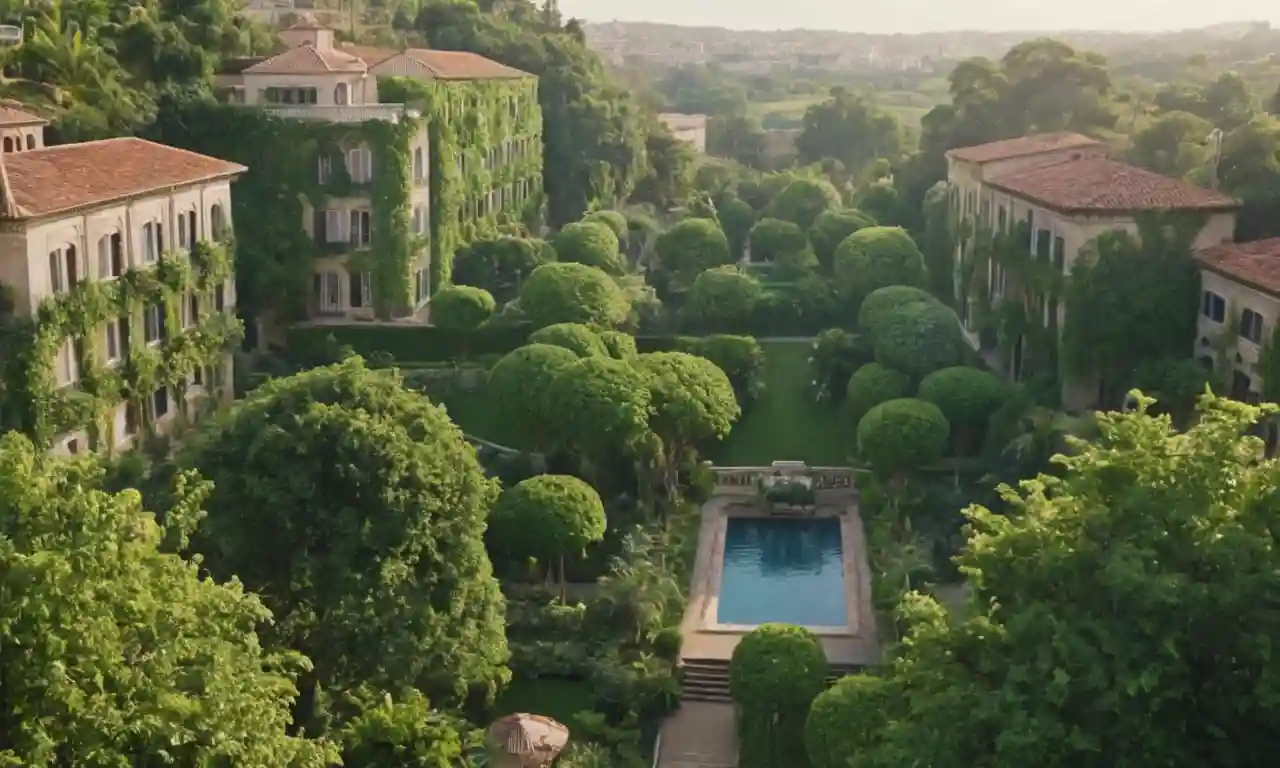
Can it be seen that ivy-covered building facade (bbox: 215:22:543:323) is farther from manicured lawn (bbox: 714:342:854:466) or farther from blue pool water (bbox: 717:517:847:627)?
blue pool water (bbox: 717:517:847:627)

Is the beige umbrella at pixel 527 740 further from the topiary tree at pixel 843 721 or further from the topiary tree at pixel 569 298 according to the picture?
the topiary tree at pixel 569 298

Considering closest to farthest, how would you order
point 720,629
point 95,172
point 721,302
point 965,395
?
1. point 720,629
2. point 95,172
3. point 965,395
4. point 721,302

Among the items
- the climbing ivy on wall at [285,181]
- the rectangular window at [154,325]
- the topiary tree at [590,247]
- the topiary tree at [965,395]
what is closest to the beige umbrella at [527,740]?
the rectangular window at [154,325]

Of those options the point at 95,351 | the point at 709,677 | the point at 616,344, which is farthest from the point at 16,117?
the point at 709,677

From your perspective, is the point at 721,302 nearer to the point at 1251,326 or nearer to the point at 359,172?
the point at 359,172

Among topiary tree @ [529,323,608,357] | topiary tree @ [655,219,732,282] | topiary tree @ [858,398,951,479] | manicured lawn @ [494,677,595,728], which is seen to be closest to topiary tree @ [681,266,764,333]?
topiary tree @ [655,219,732,282]

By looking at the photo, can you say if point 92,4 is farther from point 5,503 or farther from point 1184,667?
point 1184,667

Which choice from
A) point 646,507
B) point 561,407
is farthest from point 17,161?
point 646,507
